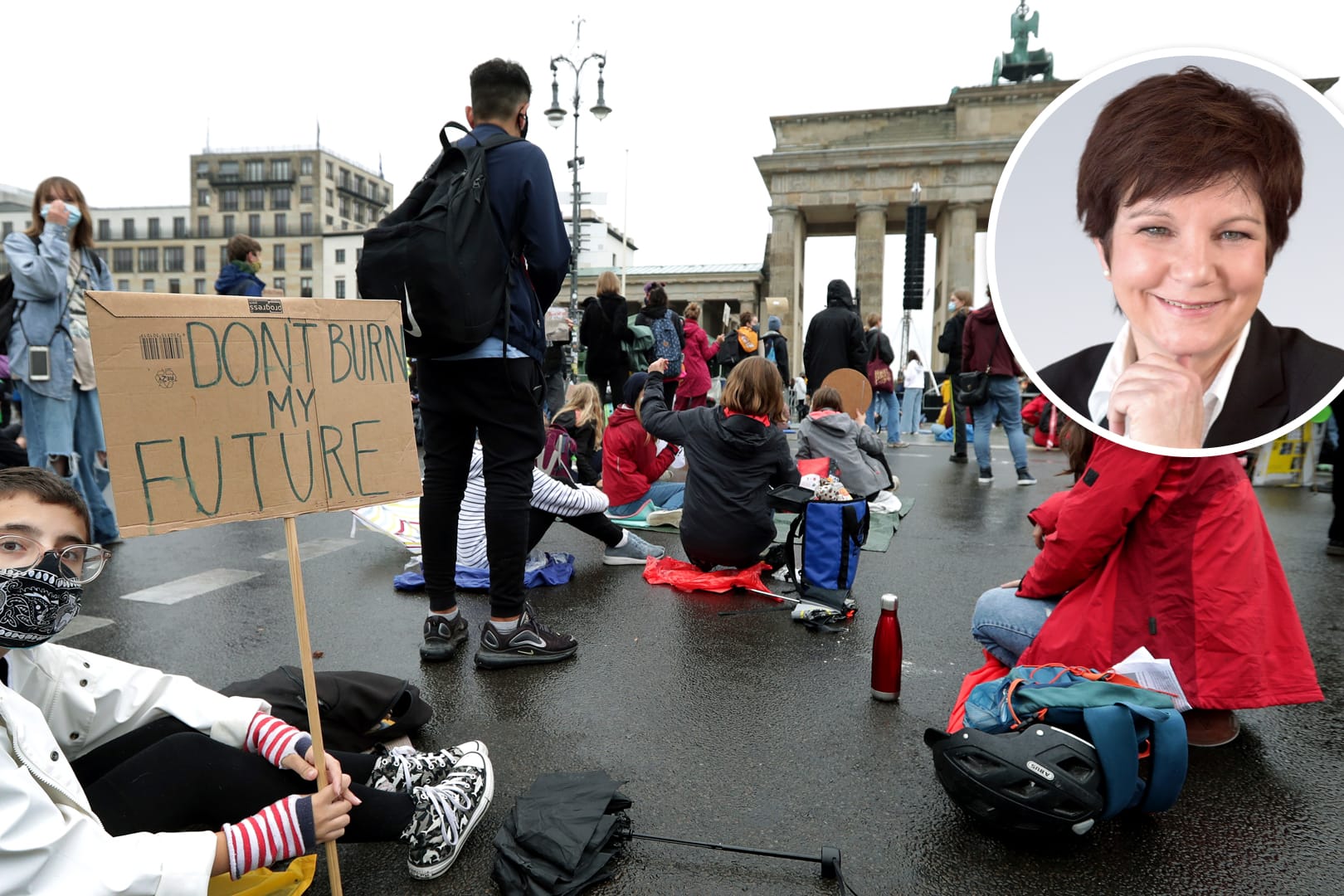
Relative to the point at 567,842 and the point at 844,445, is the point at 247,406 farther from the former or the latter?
the point at 844,445

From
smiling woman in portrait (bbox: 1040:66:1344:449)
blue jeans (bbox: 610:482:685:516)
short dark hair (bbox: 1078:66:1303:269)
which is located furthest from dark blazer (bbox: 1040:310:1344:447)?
blue jeans (bbox: 610:482:685:516)

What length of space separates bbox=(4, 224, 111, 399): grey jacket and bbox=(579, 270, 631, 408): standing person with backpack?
5.14 m

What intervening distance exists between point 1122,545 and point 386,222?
2717mm

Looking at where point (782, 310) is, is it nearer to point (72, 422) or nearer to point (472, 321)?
point (72, 422)

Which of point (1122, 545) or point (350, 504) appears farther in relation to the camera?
point (1122, 545)

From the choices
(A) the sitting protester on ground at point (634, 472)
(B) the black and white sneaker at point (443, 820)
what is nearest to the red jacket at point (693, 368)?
(A) the sitting protester on ground at point (634, 472)

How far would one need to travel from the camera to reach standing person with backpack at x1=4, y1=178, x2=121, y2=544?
479 centimetres

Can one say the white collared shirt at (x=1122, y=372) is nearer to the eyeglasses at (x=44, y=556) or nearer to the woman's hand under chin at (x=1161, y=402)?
the woman's hand under chin at (x=1161, y=402)

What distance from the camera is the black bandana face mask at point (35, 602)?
150 cm

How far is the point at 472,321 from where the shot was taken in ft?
9.47

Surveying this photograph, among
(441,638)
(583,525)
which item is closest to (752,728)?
(441,638)

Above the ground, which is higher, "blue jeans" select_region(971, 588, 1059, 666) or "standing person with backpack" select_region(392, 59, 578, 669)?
"standing person with backpack" select_region(392, 59, 578, 669)

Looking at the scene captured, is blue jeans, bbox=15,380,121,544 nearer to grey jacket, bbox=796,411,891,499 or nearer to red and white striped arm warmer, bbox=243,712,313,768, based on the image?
red and white striped arm warmer, bbox=243,712,313,768

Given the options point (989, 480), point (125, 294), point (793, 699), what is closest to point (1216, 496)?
point (793, 699)
